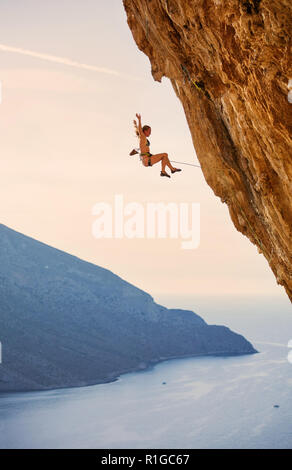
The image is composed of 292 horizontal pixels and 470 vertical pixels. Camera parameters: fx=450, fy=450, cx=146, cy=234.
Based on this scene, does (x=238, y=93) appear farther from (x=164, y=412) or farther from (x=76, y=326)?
(x=76, y=326)

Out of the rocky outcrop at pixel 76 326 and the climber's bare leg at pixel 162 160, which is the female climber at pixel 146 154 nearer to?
the climber's bare leg at pixel 162 160

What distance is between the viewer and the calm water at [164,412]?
2106 inches

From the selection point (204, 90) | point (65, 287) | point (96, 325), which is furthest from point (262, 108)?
point (65, 287)

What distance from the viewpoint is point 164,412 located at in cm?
6378

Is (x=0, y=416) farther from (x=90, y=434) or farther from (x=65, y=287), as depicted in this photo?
(x=65, y=287)

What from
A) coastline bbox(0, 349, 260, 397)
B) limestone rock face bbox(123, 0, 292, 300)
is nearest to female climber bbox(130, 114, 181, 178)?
limestone rock face bbox(123, 0, 292, 300)

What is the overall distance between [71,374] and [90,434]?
2717 cm

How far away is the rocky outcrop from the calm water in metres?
6.30

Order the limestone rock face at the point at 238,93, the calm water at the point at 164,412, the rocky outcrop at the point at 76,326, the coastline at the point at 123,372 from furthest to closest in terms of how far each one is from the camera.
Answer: the rocky outcrop at the point at 76,326 < the coastline at the point at 123,372 < the calm water at the point at 164,412 < the limestone rock face at the point at 238,93

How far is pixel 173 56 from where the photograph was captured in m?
7.13

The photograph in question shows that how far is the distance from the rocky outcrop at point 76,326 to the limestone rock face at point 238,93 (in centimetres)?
7571

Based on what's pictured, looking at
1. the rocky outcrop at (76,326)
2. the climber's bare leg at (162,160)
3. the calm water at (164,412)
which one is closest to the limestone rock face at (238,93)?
the climber's bare leg at (162,160)

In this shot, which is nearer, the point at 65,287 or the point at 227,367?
the point at 227,367

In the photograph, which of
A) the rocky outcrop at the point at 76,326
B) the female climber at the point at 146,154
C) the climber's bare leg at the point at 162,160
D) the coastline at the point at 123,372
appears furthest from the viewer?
the rocky outcrop at the point at 76,326
